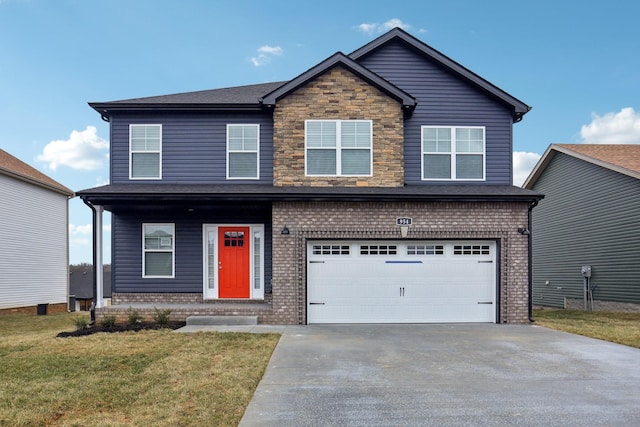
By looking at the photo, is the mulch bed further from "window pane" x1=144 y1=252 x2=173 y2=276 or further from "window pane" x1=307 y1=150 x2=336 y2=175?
"window pane" x1=307 y1=150 x2=336 y2=175

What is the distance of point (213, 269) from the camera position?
12.8 metres

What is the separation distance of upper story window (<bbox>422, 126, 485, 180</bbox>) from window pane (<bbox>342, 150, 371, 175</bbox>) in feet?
5.66

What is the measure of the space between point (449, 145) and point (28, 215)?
682 inches

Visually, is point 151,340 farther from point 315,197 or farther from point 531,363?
point 531,363

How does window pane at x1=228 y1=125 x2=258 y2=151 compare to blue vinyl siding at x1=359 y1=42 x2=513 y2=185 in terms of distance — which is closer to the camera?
blue vinyl siding at x1=359 y1=42 x2=513 y2=185

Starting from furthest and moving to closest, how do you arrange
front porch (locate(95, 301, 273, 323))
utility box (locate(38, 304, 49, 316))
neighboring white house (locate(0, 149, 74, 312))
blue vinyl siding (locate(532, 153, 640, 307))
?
utility box (locate(38, 304, 49, 316)), neighboring white house (locate(0, 149, 74, 312)), blue vinyl siding (locate(532, 153, 640, 307)), front porch (locate(95, 301, 273, 323))

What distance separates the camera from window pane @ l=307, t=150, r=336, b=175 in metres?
12.1

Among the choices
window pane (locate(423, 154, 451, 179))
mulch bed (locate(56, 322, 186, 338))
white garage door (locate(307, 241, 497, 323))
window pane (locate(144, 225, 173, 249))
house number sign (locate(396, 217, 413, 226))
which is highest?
window pane (locate(423, 154, 451, 179))

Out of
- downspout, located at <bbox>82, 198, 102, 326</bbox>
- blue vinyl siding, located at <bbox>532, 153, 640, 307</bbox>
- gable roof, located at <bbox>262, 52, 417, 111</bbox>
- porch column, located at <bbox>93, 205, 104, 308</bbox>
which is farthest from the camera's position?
blue vinyl siding, located at <bbox>532, 153, 640, 307</bbox>

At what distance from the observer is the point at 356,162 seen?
1217cm

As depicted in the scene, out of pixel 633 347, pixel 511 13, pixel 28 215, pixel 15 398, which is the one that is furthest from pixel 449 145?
pixel 28 215

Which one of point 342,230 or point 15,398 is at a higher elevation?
point 342,230

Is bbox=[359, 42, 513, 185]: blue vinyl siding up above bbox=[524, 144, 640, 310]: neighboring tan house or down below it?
above

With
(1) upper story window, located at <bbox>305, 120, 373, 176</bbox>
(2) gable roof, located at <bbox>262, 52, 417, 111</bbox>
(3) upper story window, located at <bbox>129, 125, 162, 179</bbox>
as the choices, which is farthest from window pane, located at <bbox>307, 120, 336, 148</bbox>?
(3) upper story window, located at <bbox>129, 125, 162, 179</bbox>
